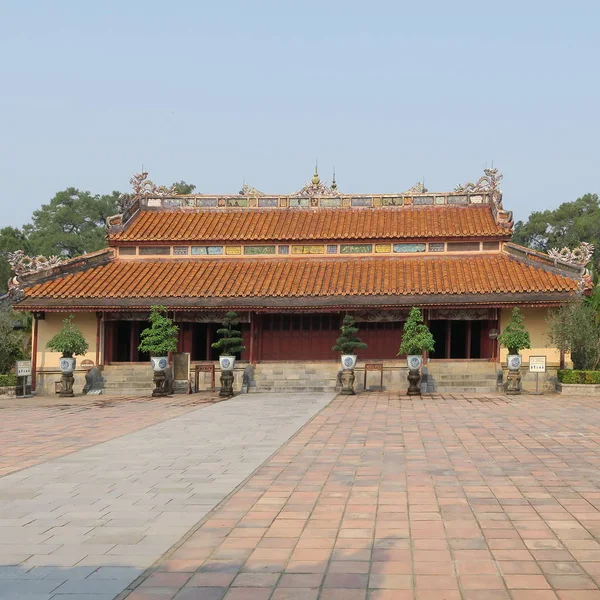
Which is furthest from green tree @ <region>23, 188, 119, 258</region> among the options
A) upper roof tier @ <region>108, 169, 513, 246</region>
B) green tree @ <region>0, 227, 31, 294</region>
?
upper roof tier @ <region>108, 169, 513, 246</region>

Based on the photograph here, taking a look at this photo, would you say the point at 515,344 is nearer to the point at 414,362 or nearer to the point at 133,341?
the point at 414,362

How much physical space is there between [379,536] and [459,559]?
2.93 ft

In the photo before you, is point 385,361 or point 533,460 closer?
point 533,460

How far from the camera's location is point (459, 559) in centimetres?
566

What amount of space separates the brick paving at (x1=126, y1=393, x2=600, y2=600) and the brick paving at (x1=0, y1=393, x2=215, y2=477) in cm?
Answer: 385

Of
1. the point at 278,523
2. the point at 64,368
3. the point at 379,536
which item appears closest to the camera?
the point at 379,536

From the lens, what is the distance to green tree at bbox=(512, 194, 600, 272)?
2549 inches

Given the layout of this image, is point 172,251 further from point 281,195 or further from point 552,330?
point 552,330

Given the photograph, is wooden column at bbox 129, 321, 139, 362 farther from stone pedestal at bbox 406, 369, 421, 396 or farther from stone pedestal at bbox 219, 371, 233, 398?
stone pedestal at bbox 406, 369, 421, 396

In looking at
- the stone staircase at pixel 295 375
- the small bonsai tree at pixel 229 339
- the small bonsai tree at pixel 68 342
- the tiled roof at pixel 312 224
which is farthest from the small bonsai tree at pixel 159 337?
the tiled roof at pixel 312 224

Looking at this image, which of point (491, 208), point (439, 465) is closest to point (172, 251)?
point (491, 208)

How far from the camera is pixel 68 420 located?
1638 cm

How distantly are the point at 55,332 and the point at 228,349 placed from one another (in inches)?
284

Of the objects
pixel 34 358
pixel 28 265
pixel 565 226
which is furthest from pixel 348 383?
pixel 565 226
